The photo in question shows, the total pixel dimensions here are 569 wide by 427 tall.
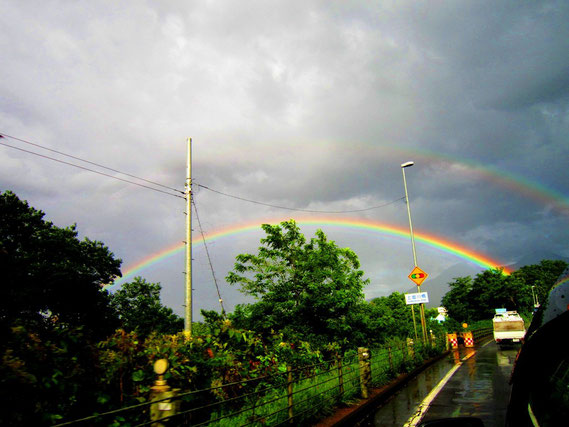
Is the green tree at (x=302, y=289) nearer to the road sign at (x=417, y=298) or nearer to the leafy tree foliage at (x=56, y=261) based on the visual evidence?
the road sign at (x=417, y=298)

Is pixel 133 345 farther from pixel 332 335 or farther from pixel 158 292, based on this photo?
pixel 158 292

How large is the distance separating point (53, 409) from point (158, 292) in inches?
3051

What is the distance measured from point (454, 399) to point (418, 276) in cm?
1164

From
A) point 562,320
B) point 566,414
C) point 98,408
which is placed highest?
point 562,320

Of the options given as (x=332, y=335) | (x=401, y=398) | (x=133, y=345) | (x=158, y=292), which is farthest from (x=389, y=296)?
(x=133, y=345)

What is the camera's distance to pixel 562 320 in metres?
1.61

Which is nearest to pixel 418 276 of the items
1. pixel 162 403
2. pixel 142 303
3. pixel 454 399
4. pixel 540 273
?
pixel 454 399

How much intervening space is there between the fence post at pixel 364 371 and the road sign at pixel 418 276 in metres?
11.3

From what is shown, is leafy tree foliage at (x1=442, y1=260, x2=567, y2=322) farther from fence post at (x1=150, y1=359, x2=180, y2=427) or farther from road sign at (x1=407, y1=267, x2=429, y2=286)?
fence post at (x1=150, y1=359, x2=180, y2=427)

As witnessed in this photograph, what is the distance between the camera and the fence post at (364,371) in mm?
9047

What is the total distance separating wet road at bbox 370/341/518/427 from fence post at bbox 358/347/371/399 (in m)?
0.55

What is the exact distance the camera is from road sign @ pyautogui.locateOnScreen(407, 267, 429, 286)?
19.8 metres

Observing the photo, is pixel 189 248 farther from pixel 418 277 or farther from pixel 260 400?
pixel 418 277

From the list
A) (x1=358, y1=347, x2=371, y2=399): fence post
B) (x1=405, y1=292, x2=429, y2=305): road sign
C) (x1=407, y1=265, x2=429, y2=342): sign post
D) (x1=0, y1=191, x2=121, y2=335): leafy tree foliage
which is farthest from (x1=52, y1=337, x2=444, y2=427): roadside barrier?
(x1=0, y1=191, x2=121, y2=335): leafy tree foliage
